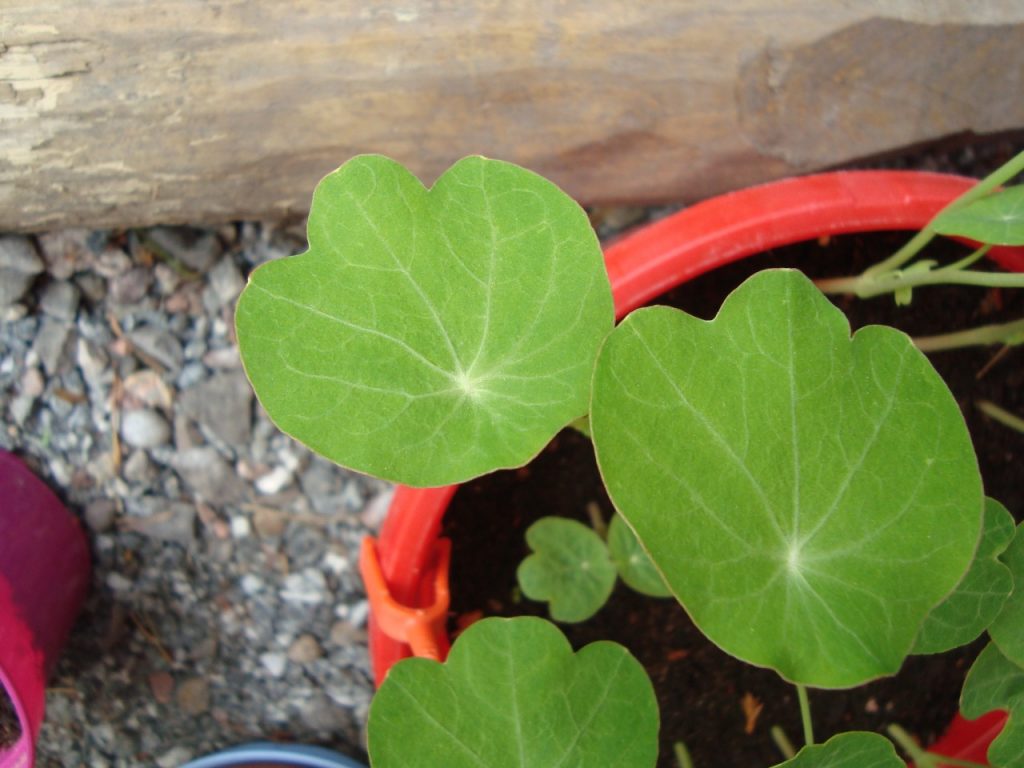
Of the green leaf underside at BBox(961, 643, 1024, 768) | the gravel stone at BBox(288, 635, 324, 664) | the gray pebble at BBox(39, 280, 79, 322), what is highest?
the green leaf underside at BBox(961, 643, 1024, 768)

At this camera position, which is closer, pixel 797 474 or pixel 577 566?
pixel 797 474

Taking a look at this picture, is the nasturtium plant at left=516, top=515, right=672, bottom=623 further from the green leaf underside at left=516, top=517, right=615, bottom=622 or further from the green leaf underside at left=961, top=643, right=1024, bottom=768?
the green leaf underside at left=961, top=643, right=1024, bottom=768

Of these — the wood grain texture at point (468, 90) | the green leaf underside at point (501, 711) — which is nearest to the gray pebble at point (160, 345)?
the wood grain texture at point (468, 90)

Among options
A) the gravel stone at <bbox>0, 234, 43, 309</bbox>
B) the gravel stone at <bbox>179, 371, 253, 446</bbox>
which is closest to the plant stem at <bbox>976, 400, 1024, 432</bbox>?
the gravel stone at <bbox>179, 371, 253, 446</bbox>

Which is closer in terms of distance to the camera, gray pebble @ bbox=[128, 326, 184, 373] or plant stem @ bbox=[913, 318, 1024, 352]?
plant stem @ bbox=[913, 318, 1024, 352]

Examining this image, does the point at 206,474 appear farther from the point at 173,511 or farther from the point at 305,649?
the point at 305,649

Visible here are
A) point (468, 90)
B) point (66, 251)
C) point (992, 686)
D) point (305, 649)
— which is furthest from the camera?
point (305, 649)

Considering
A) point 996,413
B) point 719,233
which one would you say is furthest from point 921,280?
point 996,413
